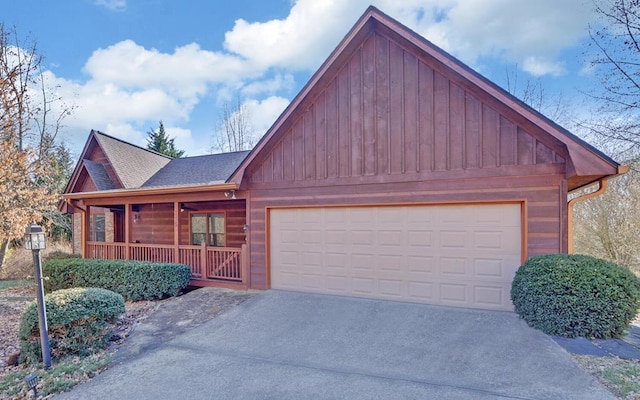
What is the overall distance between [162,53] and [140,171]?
19.9ft

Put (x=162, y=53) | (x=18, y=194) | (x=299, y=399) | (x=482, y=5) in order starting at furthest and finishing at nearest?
(x=162, y=53)
(x=482, y=5)
(x=18, y=194)
(x=299, y=399)

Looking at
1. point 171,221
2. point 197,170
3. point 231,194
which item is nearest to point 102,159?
point 197,170

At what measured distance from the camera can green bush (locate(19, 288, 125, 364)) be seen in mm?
5195

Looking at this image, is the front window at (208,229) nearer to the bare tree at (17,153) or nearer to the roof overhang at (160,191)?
the roof overhang at (160,191)

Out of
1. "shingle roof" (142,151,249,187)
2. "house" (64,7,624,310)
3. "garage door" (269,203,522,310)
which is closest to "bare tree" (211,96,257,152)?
"shingle roof" (142,151,249,187)

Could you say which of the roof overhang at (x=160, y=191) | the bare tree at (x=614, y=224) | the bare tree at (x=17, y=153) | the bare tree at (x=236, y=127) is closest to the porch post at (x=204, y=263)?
the roof overhang at (x=160, y=191)

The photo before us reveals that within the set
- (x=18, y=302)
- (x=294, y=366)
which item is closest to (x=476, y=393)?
(x=294, y=366)

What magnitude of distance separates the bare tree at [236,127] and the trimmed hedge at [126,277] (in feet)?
55.4

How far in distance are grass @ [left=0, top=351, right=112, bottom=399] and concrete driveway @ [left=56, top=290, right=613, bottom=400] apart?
0.23 metres

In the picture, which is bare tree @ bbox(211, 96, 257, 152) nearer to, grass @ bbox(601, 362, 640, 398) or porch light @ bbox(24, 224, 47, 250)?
porch light @ bbox(24, 224, 47, 250)

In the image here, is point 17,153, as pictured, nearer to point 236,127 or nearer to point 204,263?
point 204,263

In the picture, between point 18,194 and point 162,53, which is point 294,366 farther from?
point 162,53

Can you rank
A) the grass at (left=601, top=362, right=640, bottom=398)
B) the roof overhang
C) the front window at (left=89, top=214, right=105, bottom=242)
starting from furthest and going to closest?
the front window at (left=89, top=214, right=105, bottom=242) < the roof overhang < the grass at (left=601, top=362, right=640, bottom=398)

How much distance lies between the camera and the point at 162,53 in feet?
52.5
